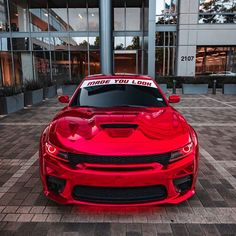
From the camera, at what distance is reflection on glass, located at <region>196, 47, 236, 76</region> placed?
69.8 feet

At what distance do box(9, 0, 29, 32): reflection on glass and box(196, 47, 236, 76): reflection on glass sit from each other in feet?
48.4

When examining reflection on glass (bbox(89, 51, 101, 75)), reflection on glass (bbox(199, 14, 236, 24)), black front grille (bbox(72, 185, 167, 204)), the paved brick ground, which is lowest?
the paved brick ground

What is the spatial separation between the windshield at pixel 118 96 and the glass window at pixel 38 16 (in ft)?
64.2

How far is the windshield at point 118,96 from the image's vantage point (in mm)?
4102

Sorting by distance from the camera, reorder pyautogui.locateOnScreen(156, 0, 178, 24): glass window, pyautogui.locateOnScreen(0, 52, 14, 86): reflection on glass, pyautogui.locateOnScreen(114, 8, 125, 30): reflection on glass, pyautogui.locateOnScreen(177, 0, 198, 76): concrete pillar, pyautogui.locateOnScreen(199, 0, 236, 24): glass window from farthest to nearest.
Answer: pyautogui.locateOnScreen(114, 8, 125, 30): reflection on glass → pyautogui.locateOnScreen(0, 52, 14, 86): reflection on glass → pyautogui.locateOnScreen(156, 0, 178, 24): glass window → pyautogui.locateOnScreen(199, 0, 236, 24): glass window → pyautogui.locateOnScreen(177, 0, 198, 76): concrete pillar

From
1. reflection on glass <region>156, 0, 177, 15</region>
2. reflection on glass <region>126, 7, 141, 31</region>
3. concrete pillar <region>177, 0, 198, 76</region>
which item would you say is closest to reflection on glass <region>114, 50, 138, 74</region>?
reflection on glass <region>126, 7, 141, 31</region>

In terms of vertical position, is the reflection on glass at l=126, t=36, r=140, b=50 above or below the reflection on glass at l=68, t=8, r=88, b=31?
below

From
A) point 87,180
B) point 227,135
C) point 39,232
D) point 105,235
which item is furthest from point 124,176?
point 227,135

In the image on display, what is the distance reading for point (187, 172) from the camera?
283cm

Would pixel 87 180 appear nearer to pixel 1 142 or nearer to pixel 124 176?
pixel 124 176

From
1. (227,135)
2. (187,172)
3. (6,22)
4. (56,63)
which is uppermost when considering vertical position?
(6,22)

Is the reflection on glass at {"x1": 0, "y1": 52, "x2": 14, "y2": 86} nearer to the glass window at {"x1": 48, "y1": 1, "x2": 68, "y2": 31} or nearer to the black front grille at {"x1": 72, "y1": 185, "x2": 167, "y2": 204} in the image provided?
the glass window at {"x1": 48, "y1": 1, "x2": 68, "y2": 31}

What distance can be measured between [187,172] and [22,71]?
22150mm

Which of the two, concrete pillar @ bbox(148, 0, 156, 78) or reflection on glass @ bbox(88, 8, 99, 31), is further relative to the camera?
reflection on glass @ bbox(88, 8, 99, 31)
